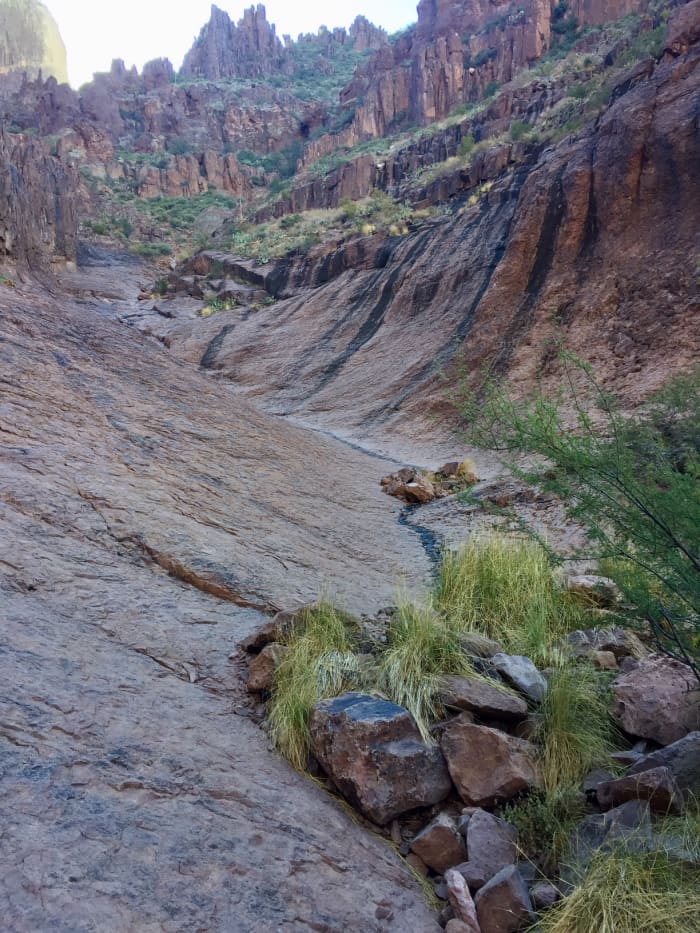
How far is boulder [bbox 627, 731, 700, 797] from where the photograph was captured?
2.64 meters

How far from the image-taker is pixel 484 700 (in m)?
3.21

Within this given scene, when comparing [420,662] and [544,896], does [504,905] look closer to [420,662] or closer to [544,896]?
[544,896]

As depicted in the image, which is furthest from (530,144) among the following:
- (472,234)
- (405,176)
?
(405,176)

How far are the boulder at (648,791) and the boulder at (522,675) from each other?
0.66 m

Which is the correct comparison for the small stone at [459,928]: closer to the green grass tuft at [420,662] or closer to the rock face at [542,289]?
the green grass tuft at [420,662]

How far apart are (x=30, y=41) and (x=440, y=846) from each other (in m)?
153

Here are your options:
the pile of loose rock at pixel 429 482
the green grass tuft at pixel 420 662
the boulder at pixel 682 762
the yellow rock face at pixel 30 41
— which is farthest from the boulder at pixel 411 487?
the yellow rock face at pixel 30 41

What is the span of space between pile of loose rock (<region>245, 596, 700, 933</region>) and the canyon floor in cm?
14

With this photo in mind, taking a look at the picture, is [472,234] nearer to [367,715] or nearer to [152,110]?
[367,715]

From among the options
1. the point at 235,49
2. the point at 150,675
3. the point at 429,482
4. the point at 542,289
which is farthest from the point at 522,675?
the point at 235,49

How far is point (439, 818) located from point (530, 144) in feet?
87.7

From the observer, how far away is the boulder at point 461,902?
2.14m

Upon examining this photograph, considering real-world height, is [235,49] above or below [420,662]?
above

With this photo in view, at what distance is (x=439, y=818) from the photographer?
260cm
